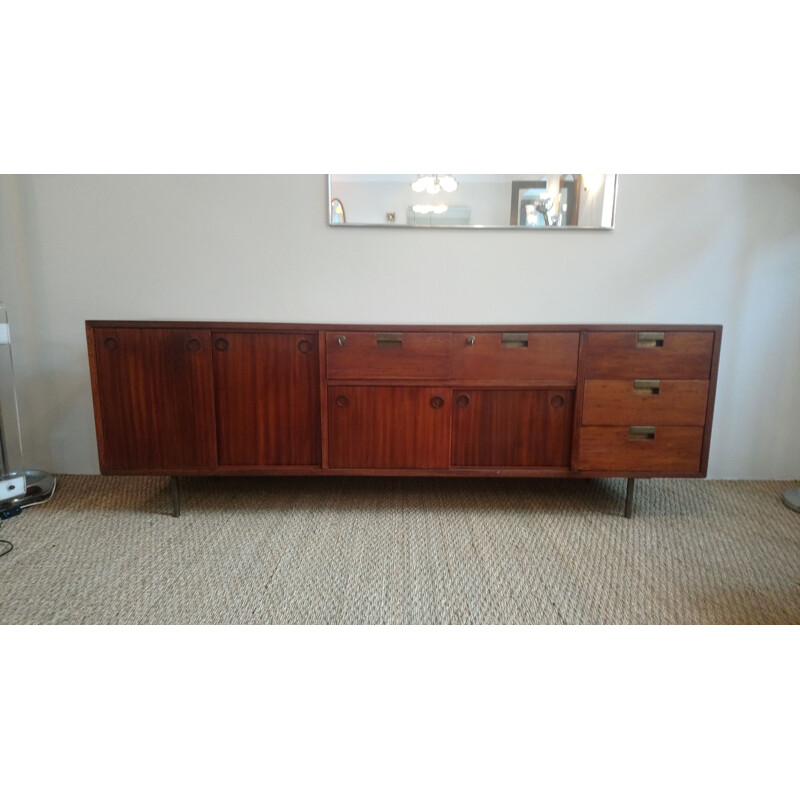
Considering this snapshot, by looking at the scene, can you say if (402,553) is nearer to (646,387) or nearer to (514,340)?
(514,340)

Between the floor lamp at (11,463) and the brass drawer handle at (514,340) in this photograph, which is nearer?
the brass drawer handle at (514,340)

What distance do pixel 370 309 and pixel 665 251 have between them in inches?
53.5

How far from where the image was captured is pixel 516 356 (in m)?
1.83

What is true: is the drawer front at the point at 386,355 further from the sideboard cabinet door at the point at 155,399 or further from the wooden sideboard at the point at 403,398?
the sideboard cabinet door at the point at 155,399

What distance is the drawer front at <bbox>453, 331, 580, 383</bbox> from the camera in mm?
1818

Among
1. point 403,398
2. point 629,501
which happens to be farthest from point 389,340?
point 629,501

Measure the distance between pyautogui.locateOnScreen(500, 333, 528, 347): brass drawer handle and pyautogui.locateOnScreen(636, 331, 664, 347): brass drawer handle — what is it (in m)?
0.41

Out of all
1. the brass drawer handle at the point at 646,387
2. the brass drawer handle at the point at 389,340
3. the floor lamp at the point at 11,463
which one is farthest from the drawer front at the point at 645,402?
the floor lamp at the point at 11,463

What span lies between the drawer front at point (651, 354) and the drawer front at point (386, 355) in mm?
556

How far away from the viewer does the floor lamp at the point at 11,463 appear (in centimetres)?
195

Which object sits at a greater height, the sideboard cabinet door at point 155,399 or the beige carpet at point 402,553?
the sideboard cabinet door at point 155,399

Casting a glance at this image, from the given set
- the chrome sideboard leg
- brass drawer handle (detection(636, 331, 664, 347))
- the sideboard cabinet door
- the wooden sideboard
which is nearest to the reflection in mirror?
the wooden sideboard
